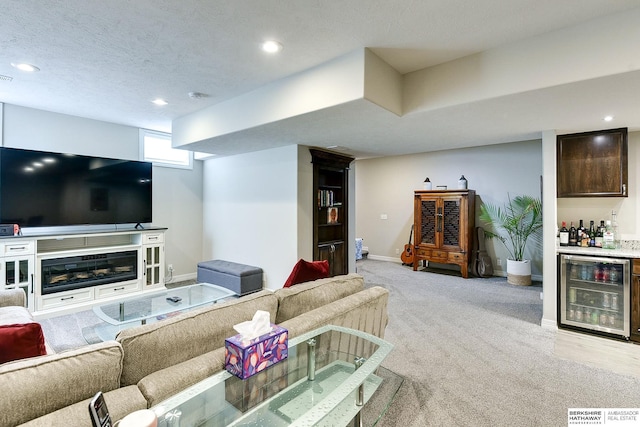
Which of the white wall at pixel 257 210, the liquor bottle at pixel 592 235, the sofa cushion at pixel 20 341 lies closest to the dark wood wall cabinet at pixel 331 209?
the white wall at pixel 257 210

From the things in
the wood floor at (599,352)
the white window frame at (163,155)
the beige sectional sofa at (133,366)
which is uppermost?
the white window frame at (163,155)

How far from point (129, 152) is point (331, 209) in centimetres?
349

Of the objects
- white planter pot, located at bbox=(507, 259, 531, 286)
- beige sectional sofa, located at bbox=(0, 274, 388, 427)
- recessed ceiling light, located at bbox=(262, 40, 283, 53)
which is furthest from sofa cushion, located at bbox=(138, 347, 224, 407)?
white planter pot, located at bbox=(507, 259, 531, 286)

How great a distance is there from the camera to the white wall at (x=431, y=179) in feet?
18.2

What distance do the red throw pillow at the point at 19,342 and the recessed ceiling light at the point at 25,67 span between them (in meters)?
2.89

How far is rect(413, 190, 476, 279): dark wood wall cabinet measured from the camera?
570 cm

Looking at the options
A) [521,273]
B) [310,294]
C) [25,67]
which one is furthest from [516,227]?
[25,67]

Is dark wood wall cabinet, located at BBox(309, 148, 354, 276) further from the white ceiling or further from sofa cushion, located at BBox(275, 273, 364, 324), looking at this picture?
sofa cushion, located at BBox(275, 273, 364, 324)

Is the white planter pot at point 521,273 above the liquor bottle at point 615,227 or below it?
below

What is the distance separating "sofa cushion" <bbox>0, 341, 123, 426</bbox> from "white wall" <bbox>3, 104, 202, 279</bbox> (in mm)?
4519

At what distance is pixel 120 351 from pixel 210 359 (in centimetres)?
35

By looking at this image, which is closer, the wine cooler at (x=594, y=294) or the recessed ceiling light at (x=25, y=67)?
the recessed ceiling light at (x=25, y=67)

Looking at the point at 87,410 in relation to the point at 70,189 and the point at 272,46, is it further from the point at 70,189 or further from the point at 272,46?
the point at 70,189

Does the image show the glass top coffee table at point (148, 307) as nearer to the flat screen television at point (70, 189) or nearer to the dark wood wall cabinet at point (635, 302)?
the flat screen television at point (70, 189)
